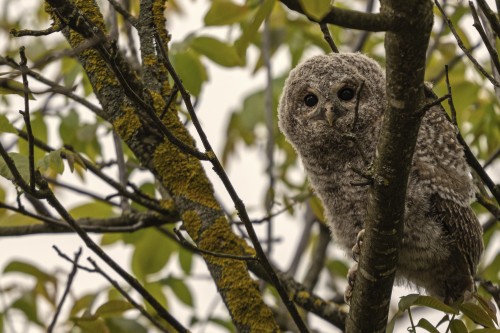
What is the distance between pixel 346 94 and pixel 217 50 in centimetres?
63

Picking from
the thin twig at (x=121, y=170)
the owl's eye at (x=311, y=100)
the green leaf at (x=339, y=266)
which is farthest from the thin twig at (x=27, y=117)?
the green leaf at (x=339, y=266)

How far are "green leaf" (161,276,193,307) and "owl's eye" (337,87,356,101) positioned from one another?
122 centimetres

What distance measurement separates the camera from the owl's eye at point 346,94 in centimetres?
357

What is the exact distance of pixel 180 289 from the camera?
3898mm

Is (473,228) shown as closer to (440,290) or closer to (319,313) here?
(440,290)

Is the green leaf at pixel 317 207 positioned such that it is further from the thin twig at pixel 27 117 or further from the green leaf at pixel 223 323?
the thin twig at pixel 27 117

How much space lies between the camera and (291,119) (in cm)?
372

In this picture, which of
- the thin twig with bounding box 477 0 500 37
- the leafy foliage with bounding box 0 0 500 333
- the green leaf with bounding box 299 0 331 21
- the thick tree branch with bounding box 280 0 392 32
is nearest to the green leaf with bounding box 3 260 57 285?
the leafy foliage with bounding box 0 0 500 333

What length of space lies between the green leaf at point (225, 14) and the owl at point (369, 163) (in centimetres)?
54

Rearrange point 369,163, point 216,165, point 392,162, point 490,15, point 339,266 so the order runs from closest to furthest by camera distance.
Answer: point 392,162
point 216,165
point 490,15
point 369,163
point 339,266

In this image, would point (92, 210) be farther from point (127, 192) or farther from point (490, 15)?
point (490, 15)

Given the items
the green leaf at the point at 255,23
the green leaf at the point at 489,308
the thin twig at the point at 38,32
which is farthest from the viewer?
the green leaf at the point at 489,308

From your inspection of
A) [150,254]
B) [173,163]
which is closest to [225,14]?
[173,163]

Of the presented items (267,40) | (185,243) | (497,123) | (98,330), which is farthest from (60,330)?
(497,123)
